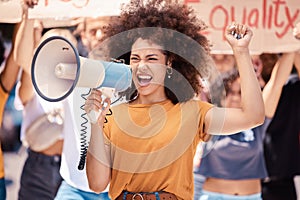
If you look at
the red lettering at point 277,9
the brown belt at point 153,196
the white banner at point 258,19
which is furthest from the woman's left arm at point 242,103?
the red lettering at point 277,9

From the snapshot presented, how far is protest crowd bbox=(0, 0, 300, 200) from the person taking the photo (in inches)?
91.8

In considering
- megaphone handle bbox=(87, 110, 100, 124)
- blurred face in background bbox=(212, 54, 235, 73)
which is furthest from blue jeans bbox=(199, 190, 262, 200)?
megaphone handle bbox=(87, 110, 100, 124)

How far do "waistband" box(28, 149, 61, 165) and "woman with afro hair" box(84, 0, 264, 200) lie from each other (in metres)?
1.42

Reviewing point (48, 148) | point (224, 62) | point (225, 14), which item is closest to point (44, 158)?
point (48, 148)

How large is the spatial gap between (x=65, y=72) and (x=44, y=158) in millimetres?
1682

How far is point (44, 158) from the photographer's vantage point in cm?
385

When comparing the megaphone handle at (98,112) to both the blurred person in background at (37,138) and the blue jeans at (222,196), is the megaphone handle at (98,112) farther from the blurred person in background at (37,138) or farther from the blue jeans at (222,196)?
the blue jeans at (222,196)


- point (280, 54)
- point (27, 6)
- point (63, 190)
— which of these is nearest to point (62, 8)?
point (27, 6)

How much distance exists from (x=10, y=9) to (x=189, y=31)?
136 centimetres

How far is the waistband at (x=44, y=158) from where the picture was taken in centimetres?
384

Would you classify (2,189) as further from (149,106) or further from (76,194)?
(149,106)

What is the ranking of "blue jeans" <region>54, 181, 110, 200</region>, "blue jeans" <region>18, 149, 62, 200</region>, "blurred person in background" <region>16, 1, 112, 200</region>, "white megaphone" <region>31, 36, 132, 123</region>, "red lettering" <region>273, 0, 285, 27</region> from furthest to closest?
"blue jeans" <region>18, 149, 62, 200</region> < "red lettering" <region>273, 0, 285, 27</region> < "blurred person in background" <region>16, 1, 112, 200</region> < "blue jeans" <region>54, 181, 110, 200</region> < "white megaphone" <region>31, 36, 132, 123</region>

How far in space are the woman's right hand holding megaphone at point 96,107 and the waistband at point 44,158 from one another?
161 cm

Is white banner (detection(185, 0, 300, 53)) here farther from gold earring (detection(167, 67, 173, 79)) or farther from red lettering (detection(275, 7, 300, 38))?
gold earring (detection(167, 67, 173, 79))
